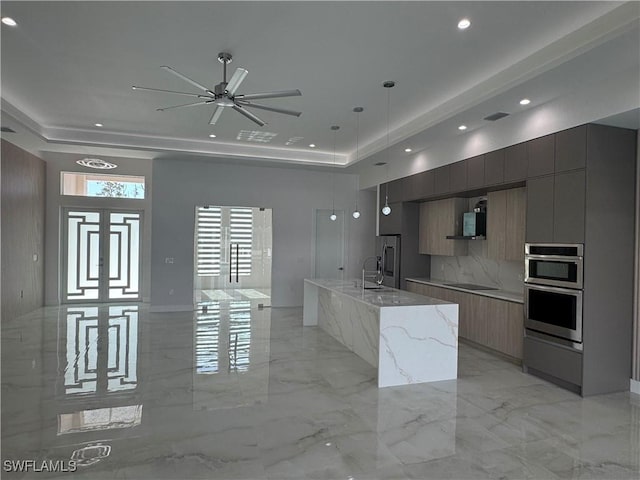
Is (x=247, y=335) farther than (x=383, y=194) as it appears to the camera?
No

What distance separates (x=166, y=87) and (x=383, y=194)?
15.5 feet

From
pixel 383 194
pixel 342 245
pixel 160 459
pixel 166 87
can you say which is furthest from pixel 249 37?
pixel 342 245

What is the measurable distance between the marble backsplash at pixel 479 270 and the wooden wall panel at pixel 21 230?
7467 mm

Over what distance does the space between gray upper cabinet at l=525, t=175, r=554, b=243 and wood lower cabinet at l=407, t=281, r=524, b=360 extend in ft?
3.01

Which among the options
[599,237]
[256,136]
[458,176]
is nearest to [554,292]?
[599,237]

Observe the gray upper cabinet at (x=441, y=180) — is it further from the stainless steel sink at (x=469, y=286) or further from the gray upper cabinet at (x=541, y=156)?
the gray upper cabinet at (x=541, y=156)

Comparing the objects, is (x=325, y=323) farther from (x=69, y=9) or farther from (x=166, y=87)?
(x=69, y=9)

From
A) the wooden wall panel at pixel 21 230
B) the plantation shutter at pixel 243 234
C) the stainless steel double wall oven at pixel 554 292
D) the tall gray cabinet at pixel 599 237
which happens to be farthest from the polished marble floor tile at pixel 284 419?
the plantation shutter at pixel 243 234

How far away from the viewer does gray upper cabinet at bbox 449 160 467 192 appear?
19.3 feet

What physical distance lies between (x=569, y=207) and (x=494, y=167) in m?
1.32

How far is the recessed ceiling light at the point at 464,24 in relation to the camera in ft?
10.9

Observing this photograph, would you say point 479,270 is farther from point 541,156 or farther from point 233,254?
point 233,254

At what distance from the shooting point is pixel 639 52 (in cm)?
326

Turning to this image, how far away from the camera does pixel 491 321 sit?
537 centimetres
